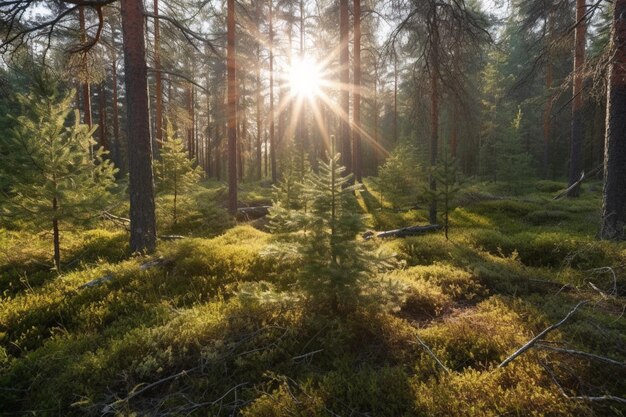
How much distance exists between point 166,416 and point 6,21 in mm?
8582

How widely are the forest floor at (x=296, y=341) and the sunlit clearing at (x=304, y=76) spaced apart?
1822 centimetres

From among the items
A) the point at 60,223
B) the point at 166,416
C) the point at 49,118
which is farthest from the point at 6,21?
the point at 166,416

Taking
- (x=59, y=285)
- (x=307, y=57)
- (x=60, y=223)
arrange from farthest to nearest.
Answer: (x=307, y=57)
(x=60, y=223)
(x=59, y=285)

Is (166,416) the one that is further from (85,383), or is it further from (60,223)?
(60,223)

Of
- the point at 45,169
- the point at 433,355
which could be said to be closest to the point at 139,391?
the point at 433,355

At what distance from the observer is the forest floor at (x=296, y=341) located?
10.7 feet

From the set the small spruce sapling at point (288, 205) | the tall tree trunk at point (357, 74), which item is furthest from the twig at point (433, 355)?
the tall tree trunk at point (357, 74)

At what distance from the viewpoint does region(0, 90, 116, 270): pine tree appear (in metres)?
6.88

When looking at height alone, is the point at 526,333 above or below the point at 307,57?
below

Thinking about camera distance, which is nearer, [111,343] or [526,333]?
[526,333]

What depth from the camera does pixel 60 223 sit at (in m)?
7.93

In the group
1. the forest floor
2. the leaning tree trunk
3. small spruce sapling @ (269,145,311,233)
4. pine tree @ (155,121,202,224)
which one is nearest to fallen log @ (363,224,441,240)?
the forest floor

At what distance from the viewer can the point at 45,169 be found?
6988 mm

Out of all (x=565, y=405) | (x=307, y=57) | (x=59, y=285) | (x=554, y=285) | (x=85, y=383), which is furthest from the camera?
(x=307, y=57)
